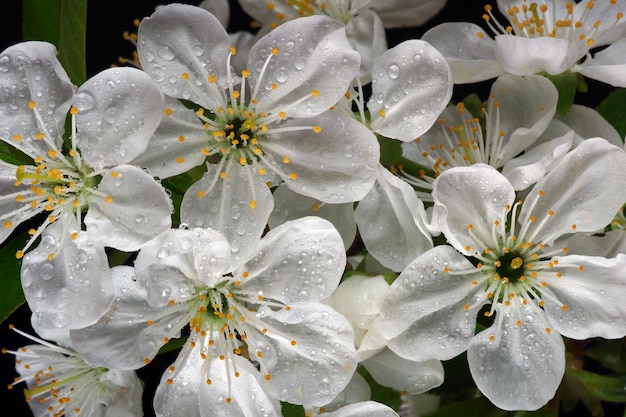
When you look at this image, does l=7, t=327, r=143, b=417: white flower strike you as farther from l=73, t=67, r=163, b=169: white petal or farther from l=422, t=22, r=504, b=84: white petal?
l=422, t=22, r=504, b=84: white petal

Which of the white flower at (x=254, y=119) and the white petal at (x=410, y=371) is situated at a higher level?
the white flower at (x=254, y=119)

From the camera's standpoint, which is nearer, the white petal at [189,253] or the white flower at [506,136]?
the white petal at [189,253]

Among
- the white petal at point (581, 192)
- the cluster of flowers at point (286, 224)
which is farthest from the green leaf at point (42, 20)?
the white petal at point (581, 192)

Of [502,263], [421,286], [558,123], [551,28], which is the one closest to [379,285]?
[421,286]

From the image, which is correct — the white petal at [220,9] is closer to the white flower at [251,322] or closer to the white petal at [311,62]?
the white petal at [311,62]

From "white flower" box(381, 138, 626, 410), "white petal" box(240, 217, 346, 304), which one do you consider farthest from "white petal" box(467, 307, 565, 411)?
"white petal" box(240, 217, 346, 304)

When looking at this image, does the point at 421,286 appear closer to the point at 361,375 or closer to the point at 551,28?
the point at 361,375
